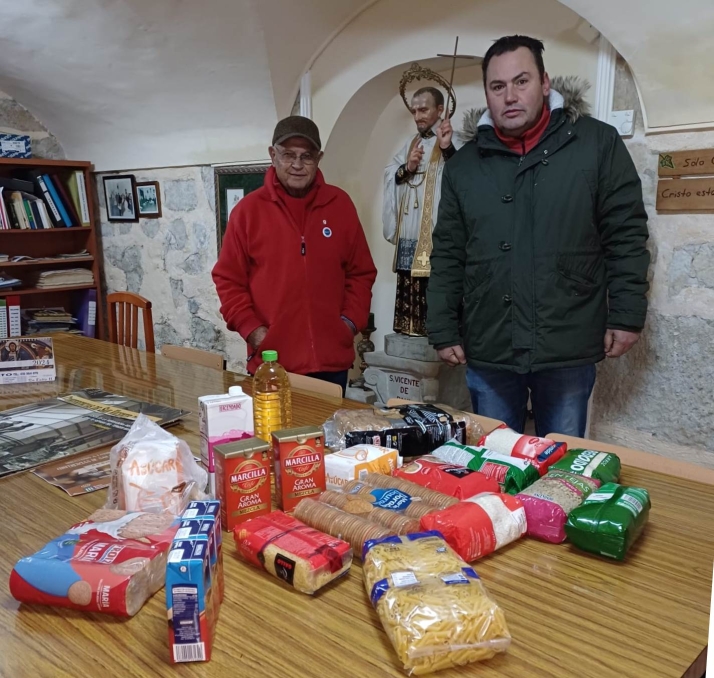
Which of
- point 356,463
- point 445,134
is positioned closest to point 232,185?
point 445,134

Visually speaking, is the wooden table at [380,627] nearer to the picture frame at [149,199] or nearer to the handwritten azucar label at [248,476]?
the handwritten azucar label at [248,476]

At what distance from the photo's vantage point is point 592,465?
1.14 meters

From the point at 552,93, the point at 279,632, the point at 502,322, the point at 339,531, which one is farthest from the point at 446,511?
the point at 552,93

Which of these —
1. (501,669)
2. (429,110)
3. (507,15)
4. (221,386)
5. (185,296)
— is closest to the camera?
(501,669)

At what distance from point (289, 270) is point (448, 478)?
1.25 metres

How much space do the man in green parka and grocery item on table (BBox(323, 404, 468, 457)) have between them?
61 centimetres

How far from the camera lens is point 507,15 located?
101 inches

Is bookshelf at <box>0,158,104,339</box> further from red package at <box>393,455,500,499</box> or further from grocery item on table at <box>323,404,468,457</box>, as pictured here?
red package at <box>393,455,500,499</box>

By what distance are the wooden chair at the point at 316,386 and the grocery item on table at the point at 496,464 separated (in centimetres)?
62

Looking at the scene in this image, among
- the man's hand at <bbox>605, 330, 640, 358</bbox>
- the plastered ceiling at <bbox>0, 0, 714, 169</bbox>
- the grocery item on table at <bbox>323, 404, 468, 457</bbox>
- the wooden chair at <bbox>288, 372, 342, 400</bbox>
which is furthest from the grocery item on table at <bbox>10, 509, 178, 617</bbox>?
the plastered ceiling at <bbox>0, 0, 714, 169</bbox>

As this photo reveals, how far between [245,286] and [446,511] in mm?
1488

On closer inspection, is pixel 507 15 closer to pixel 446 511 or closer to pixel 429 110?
pixel 429 110

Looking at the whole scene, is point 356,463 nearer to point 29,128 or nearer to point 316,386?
point 316,386

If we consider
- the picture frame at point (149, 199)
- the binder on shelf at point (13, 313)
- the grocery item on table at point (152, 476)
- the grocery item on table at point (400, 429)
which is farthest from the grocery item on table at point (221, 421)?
the binder on shelf at point (13, 313)
